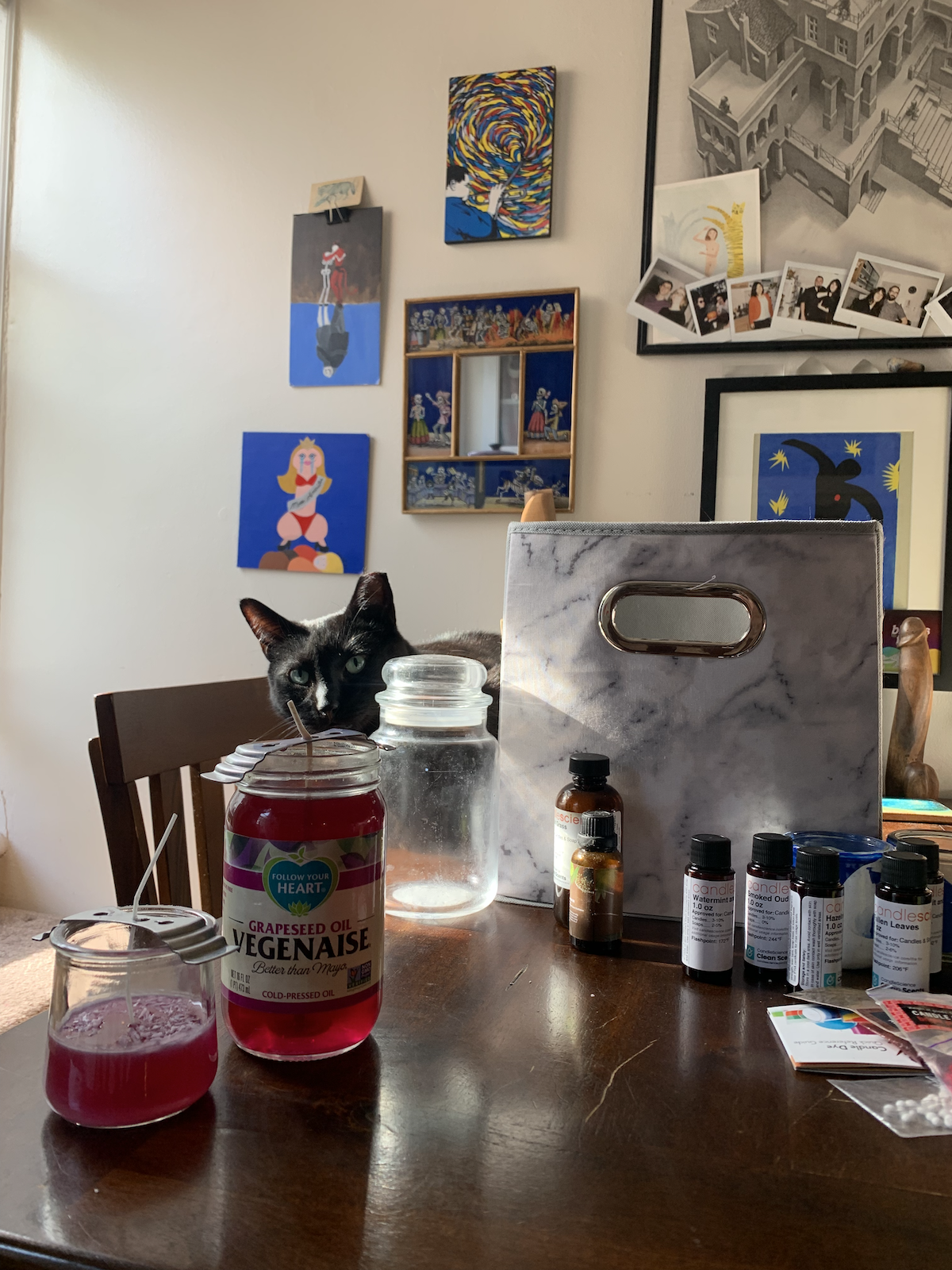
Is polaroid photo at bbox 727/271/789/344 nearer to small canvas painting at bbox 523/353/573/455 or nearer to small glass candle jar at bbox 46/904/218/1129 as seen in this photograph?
small canvas painting at bbox 523/353/573/455

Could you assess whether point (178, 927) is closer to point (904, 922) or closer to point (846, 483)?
point (904, 922)

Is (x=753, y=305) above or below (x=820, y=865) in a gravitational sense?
above

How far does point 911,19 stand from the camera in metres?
1.40

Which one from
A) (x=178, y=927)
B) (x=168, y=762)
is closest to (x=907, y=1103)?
(x=178, y=927)

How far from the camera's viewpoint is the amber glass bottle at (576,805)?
28.1 inches

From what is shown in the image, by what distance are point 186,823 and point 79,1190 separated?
3.76 feet

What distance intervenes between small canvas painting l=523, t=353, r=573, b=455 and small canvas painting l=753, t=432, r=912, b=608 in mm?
317

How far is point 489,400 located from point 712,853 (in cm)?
111

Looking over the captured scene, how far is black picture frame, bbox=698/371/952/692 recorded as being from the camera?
138 cm

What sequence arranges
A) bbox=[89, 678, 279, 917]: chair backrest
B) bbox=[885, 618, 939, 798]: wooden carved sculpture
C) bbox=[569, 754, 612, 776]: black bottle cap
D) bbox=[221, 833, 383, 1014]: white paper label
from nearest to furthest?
bbox=[221, 833, 383, 1014]: white paper label → bbox=[569, 754, 612, 776]: black bottle cap → bbox=[89, 678, 279, 917]: chair backrest → bbox=[885, 618, 939, 798]: wooden carved sculpture

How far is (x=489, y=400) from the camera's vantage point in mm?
1586

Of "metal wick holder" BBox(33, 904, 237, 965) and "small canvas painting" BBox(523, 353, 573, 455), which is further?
"small canvas painting" BBox(523, 353, 573, 455)

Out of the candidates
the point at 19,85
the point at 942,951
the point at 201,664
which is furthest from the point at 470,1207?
the point at 19,85

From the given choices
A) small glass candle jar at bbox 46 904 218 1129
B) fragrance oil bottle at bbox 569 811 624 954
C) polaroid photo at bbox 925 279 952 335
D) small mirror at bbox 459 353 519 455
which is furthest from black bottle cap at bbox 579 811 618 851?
polaroid photo at bbox 925 279 952 335
